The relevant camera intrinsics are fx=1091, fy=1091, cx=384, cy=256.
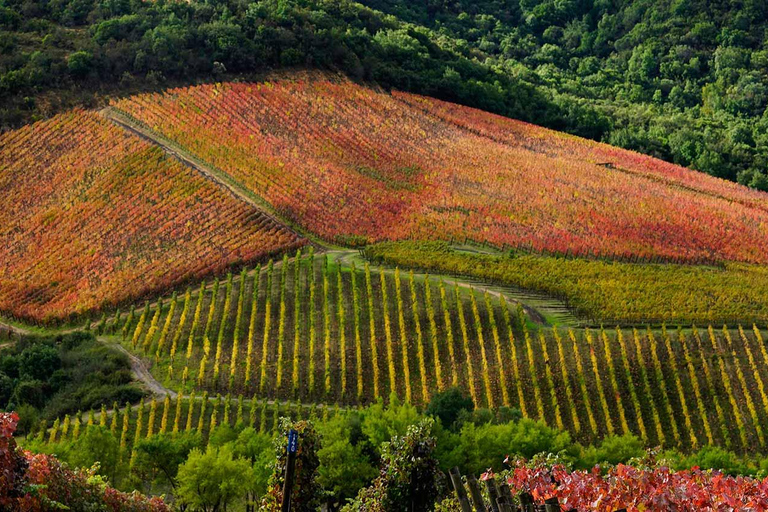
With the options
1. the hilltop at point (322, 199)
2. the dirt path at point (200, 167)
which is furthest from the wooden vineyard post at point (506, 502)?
the dirt path at point (200, 167)

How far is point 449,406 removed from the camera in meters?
41.1

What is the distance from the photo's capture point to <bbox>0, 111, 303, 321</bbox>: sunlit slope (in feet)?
181

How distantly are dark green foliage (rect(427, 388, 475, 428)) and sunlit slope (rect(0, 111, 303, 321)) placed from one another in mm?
17278

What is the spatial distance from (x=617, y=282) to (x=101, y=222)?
28720mm

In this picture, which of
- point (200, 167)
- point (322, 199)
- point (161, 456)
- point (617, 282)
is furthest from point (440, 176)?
point (161, 456)

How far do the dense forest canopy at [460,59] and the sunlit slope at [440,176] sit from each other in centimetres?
367

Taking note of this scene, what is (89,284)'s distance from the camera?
2173 inches

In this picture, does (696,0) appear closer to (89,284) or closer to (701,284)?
(701,284)

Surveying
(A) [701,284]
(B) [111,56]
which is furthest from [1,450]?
(B) [111,56]

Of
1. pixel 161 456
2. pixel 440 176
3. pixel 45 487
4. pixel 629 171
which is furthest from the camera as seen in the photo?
pixel 629 171

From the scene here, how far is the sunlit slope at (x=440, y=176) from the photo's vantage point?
196ft

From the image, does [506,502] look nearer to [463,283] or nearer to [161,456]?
[161,456]

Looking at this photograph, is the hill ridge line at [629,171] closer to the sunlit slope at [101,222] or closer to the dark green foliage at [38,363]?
the sunlit slope at [101,222]

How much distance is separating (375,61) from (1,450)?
72.5 meters
